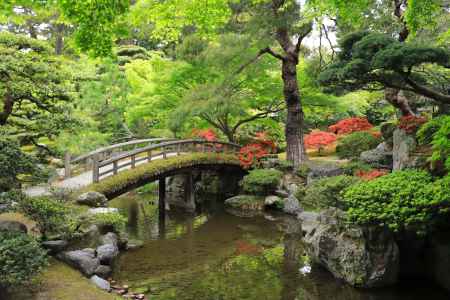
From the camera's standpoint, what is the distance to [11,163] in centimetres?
779

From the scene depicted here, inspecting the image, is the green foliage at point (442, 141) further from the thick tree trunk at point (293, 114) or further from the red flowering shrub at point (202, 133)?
the red flowering shrub at point (202, 133)

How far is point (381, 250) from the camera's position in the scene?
31.0 feet

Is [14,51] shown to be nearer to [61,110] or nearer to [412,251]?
[61,110]

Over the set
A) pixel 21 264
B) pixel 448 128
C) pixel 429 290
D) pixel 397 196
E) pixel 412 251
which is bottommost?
pixel 429 290

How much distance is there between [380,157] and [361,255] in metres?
8.29

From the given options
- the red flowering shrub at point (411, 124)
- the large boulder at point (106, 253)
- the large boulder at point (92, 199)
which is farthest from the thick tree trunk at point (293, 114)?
the large boulder at point (106, 253)

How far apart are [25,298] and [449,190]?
8577mm

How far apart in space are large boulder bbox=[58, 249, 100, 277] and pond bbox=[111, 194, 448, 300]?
89cm

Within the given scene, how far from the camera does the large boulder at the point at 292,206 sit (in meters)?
17.3

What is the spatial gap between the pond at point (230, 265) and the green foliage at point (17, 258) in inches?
117

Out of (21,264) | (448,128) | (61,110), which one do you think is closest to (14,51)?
(61,110)

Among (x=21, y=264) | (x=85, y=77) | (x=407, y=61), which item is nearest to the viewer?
(x=21, y=264)

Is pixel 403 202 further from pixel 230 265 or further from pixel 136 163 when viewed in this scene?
pixel 136 163

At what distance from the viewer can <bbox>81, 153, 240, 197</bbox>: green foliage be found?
1385 cm
